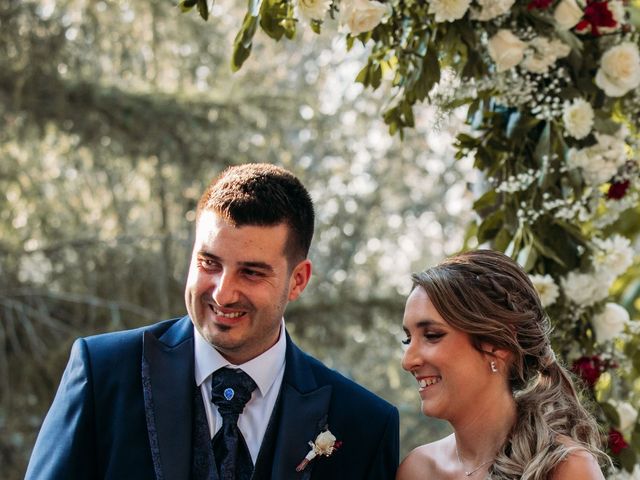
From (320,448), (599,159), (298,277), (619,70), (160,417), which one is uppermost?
(619,70)

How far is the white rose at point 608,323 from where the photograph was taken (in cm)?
410

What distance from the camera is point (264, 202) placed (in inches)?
139

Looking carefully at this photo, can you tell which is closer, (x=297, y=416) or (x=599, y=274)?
(x=297, y=416)

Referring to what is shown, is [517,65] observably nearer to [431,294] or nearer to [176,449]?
[431,294]

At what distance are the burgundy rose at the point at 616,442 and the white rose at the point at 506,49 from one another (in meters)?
1.32

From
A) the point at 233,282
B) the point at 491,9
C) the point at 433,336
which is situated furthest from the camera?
the point at 491,9

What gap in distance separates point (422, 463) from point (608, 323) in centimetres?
88

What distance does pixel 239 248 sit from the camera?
11.2 feet

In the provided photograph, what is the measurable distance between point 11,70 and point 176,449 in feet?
15.8

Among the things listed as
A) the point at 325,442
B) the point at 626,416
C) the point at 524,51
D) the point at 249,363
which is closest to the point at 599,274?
the point at 626,416

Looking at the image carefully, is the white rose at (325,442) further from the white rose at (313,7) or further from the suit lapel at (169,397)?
the white rose at (313,7)

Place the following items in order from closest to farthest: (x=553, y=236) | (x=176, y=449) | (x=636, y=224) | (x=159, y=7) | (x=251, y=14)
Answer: (x=176, y=449)
(x=251, y=14)
(x=553, y=236)
(x=636, y=224)
(x=159, y=7)

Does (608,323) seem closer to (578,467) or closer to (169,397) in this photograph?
(578,467)

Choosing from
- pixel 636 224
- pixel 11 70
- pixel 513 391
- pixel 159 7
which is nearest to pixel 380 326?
pixel 159 7
